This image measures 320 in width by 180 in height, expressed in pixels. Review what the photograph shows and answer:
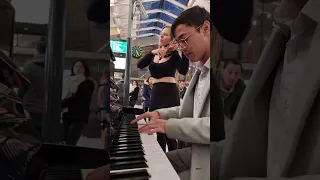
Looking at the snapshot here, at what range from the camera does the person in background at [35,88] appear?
14.0 inches

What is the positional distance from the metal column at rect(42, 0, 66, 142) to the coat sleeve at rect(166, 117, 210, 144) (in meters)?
0.60

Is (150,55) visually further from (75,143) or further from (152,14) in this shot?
(152,14)

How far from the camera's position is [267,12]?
35 centimetres

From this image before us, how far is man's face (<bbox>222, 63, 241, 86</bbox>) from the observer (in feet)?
1.22

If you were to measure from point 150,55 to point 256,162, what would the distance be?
188cm

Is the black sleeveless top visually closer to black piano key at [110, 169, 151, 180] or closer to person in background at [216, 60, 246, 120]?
black piano key at [110, 169, 151, 180]

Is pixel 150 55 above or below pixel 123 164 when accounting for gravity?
above

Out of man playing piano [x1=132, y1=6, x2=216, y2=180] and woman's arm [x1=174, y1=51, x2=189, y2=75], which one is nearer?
man playing piano [x1=132, y1=6, x2=216, y2=180]

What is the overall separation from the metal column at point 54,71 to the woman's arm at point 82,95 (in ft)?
0.04

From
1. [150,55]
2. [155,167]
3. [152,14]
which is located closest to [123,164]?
[155,167]

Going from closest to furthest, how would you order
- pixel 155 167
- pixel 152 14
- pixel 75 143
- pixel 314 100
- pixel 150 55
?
1. pixel 314 100
2. pixel 75 143
3. pixel 155 167
4. pixel 150 55
5. pixel 152 14

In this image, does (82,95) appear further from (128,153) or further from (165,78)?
(165,78)

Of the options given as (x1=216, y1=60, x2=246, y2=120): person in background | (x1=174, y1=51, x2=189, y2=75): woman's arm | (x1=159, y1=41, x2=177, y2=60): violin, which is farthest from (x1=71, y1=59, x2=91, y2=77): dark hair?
(x1=174, y1=51, x2=189, y2=75): woman's arm

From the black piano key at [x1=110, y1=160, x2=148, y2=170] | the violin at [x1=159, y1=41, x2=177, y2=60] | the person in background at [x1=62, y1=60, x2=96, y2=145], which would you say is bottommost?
the black piano key at [x1=110, y1=160, x2=148, y2=170]
